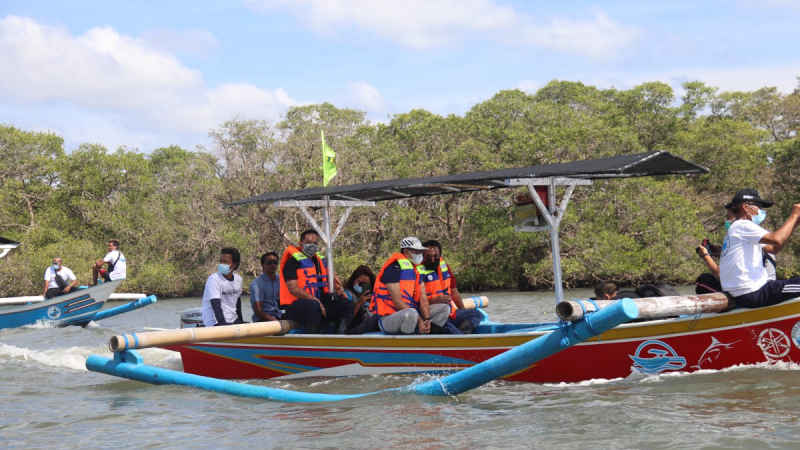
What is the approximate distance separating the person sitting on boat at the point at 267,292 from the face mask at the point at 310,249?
402 mm

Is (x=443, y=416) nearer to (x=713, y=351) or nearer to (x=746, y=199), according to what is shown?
(x=713, y=351)

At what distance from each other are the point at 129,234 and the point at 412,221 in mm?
13322

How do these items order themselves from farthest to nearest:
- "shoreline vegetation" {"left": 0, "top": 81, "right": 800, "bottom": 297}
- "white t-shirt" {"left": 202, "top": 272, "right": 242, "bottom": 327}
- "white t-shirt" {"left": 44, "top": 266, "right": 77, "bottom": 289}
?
"shoreline vegetation" {"left": 0, "top": 81, "right": 800, "bottom": 297} → "white t-shirt" {"left": 44, "top": 266, "right": 77, "bottom": 289} → "white t-shirt" {"left": 202, "top": 272, "right": 242, "bottom": 327}

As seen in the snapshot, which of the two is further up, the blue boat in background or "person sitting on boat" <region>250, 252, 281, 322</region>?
"person sitting on boat" <region>250, 252, 281, 322</region>

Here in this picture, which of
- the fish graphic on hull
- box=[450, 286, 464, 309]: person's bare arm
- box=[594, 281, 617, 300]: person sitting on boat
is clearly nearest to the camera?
the fish graphic on hull

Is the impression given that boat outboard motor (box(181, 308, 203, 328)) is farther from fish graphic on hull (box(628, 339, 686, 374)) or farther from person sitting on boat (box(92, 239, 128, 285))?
person sitting on boat (box(92, 239, 128, 285))

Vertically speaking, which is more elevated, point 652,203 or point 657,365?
point 652,203

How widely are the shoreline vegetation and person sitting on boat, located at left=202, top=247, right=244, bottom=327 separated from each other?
17400mm

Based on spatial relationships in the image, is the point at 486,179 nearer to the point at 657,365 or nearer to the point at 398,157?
the point at 657,365

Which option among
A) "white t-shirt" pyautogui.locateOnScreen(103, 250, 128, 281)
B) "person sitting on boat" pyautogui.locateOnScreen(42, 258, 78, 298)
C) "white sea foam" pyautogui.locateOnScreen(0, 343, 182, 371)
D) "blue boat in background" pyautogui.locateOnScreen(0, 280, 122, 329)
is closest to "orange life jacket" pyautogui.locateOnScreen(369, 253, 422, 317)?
"white sea foam" pyautogui.locateOnScreen(0, 343, 182, 371)

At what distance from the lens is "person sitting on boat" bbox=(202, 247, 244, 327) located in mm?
8867

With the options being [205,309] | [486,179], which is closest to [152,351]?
[205,309]

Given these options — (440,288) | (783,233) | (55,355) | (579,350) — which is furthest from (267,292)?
(783,233)

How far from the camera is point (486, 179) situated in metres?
8.12
